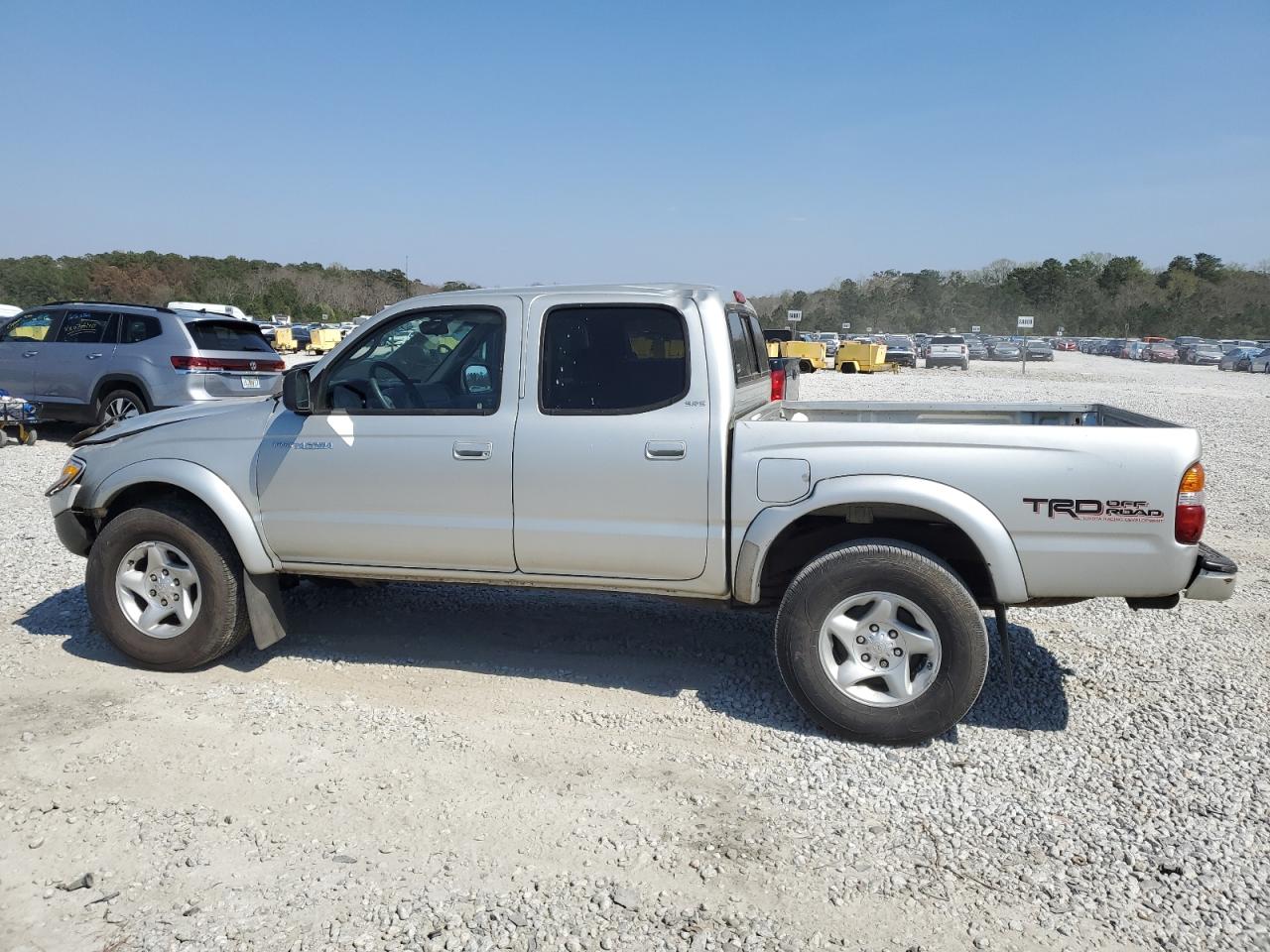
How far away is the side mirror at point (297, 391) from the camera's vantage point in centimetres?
487

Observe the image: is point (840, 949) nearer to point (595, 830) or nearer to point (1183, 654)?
point (595, 830)

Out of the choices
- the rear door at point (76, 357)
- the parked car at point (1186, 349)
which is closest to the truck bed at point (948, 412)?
the rear door at point (76, 357)

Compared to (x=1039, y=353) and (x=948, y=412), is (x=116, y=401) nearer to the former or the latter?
(x=948, y=412)

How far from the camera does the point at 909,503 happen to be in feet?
14.1

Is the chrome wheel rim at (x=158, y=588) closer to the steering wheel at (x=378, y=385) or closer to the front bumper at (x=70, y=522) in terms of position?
the front bumper at (x=70, y=522)

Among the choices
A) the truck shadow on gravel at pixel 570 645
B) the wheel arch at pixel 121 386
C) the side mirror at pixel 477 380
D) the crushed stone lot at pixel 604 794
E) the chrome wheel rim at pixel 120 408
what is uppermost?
the side mirror at pixel 477 380

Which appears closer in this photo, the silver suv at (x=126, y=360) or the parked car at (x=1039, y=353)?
the silver suv at (x=126, y=360)

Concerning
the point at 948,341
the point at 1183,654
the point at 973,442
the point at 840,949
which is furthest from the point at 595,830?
the point at 948,341

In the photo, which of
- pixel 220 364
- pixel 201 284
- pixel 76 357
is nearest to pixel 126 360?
pixel 76 357

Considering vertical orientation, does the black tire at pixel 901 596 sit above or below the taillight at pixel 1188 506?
below

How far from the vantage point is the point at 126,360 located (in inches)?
492

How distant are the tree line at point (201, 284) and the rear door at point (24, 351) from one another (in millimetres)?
60326

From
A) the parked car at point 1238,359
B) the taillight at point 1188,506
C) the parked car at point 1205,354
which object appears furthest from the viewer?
the parked car at point 1205,354

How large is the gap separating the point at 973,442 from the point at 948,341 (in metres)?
47.0
